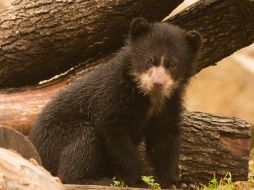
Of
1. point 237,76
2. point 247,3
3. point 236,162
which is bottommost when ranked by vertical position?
point 237,76

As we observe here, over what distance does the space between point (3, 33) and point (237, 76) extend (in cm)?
843

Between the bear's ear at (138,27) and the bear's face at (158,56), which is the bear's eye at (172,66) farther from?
the bear's ear at (138,27)

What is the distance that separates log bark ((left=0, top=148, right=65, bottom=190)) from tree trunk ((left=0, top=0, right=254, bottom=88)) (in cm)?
365

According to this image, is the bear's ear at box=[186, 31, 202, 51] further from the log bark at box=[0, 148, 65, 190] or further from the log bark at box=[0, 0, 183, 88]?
the log bark at box=[0, 148, 65, 190]

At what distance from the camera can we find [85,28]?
8062 millimetres

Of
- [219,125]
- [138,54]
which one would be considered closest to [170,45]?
[138,54]

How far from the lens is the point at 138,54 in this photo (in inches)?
268

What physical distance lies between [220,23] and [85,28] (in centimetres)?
163

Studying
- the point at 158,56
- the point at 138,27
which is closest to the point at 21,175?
the point at 158,56

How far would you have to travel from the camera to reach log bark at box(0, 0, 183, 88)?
7.95m

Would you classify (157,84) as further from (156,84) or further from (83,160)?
(83,160)

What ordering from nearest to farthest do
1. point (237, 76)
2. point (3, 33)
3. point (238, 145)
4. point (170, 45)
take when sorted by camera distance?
point (170, 45), point (238, 145), point (3, 33), point (237, 76)

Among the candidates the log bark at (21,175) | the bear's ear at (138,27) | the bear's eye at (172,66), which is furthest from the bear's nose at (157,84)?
the log bark at (21,175)

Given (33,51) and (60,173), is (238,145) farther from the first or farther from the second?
(33,51)
